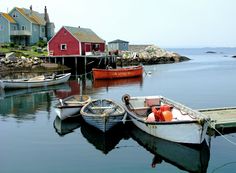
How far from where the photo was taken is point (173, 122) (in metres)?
14.6

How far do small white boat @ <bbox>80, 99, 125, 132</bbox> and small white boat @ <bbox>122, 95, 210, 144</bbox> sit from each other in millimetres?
721

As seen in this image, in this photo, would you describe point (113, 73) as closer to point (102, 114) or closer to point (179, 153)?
point (102, 114)

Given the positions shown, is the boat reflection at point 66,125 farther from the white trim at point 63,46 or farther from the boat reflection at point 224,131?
the white trim at point 63,46

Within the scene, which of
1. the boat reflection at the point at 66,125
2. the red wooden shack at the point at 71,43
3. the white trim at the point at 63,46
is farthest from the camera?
the white trim at the point at 63,46

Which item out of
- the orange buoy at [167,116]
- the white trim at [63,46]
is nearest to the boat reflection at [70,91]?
the orange buoy at [167,116]

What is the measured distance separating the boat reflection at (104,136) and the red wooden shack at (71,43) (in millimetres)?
38440

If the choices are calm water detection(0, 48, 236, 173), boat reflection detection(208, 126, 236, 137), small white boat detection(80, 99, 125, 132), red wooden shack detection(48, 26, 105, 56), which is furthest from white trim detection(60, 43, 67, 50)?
boat reflection detection(208, 126, 236, 137)

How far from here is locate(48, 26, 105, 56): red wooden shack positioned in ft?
183

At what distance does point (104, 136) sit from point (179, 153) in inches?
159

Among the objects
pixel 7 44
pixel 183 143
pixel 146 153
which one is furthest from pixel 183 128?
pixel 7 44

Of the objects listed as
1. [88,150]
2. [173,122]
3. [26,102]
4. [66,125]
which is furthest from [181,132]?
[26,102]

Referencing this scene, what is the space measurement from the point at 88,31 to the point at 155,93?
106ft

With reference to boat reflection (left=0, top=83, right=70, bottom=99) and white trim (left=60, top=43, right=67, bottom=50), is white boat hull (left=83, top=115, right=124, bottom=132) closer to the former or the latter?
boat reflection (left=0, top=83, right=70, bottom=99)

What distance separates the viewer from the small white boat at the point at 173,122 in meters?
A: 14.2
